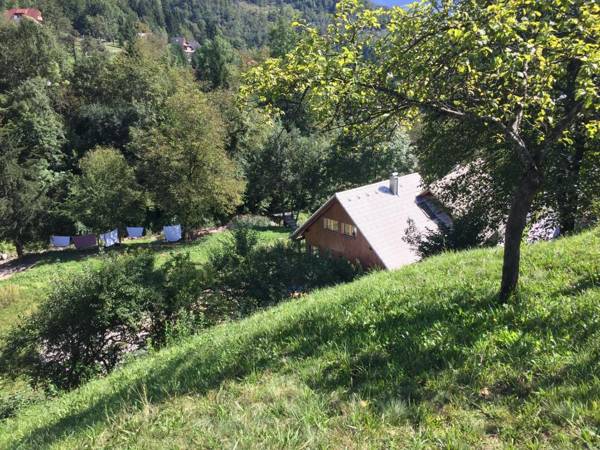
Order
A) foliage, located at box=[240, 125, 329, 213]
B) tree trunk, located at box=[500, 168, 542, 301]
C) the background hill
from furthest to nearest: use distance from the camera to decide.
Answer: the background hill, foliage, located at box=[240, 125, 329, 213], tree trunk, located at box=[500, 168, 542, 301]

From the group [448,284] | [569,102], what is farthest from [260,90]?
[569,102]

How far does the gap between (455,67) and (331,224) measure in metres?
22.7

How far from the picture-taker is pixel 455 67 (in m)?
5.30

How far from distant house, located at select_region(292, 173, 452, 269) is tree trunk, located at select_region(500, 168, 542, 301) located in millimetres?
17779

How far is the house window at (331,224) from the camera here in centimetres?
2738

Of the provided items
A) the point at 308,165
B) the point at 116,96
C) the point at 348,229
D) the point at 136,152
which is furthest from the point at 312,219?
the point at 116,96

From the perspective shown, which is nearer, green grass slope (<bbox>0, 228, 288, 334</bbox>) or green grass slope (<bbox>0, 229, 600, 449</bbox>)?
green grass slope (<bbox>0, 229, 600, 449</bbox>)

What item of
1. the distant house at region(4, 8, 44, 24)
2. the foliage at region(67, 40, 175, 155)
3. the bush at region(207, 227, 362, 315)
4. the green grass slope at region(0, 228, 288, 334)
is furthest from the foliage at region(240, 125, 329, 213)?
the distant house at region(4, 8, 44, 24)

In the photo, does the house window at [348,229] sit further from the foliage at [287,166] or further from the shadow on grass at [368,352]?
the shadow on grass at [368,352]

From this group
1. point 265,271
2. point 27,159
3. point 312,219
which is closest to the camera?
point 265,271

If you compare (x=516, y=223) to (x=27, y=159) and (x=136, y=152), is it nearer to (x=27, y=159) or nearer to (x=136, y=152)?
(x=136, y=152)

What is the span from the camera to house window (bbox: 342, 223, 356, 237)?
2595cm

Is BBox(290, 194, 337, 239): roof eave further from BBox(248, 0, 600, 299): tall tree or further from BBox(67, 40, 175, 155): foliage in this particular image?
BBox(67, 40, 175, 155): foliage

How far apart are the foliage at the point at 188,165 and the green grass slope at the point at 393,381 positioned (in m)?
29.9
